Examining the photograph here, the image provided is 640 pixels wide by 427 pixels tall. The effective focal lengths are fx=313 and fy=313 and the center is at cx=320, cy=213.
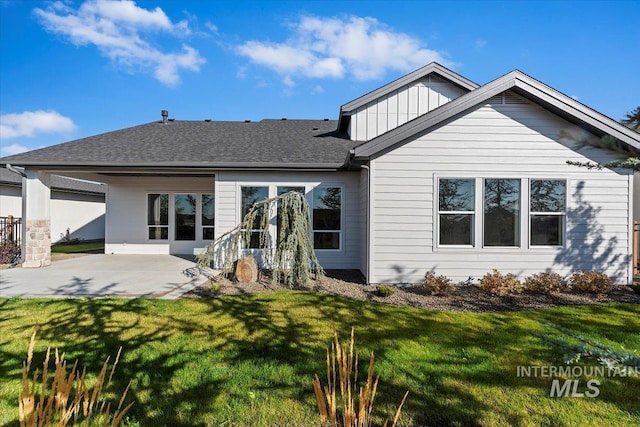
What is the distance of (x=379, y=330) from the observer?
4559mm

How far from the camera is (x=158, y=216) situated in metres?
12.8

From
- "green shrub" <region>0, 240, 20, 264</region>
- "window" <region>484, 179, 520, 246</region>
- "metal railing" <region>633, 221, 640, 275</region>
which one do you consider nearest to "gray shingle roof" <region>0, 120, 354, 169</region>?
"green shrub" <region>0, 240, 20, 264</region>

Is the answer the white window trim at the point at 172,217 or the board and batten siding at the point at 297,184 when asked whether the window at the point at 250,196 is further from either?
the white window trim at the point at 172,217

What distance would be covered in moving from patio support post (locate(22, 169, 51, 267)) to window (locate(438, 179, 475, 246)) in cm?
1132

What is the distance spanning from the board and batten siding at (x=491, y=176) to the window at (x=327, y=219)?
2243 millimetres

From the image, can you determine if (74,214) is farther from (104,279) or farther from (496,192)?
(496,192)

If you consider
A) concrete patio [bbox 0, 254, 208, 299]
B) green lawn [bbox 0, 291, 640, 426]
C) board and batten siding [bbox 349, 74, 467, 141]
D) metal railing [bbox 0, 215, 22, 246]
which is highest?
board and batten siding [bbox 349, 74, 467, 141]

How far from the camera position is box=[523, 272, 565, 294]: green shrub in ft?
21.2

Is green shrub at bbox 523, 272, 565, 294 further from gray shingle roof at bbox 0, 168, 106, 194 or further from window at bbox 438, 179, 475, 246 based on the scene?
gray shingle roof at bbox 0, 168, 106, 194

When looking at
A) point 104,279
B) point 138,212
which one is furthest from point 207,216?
point 104,279

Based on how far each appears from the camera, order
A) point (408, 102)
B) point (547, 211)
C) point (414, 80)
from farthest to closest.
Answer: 1. point (408, 102)
2. point (414, 80)
3. point (547, 211)

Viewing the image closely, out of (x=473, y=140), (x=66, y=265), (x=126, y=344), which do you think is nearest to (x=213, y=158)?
(x=66, y=265)

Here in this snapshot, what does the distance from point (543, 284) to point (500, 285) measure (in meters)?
0.93

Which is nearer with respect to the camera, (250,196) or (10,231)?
(250,196)
